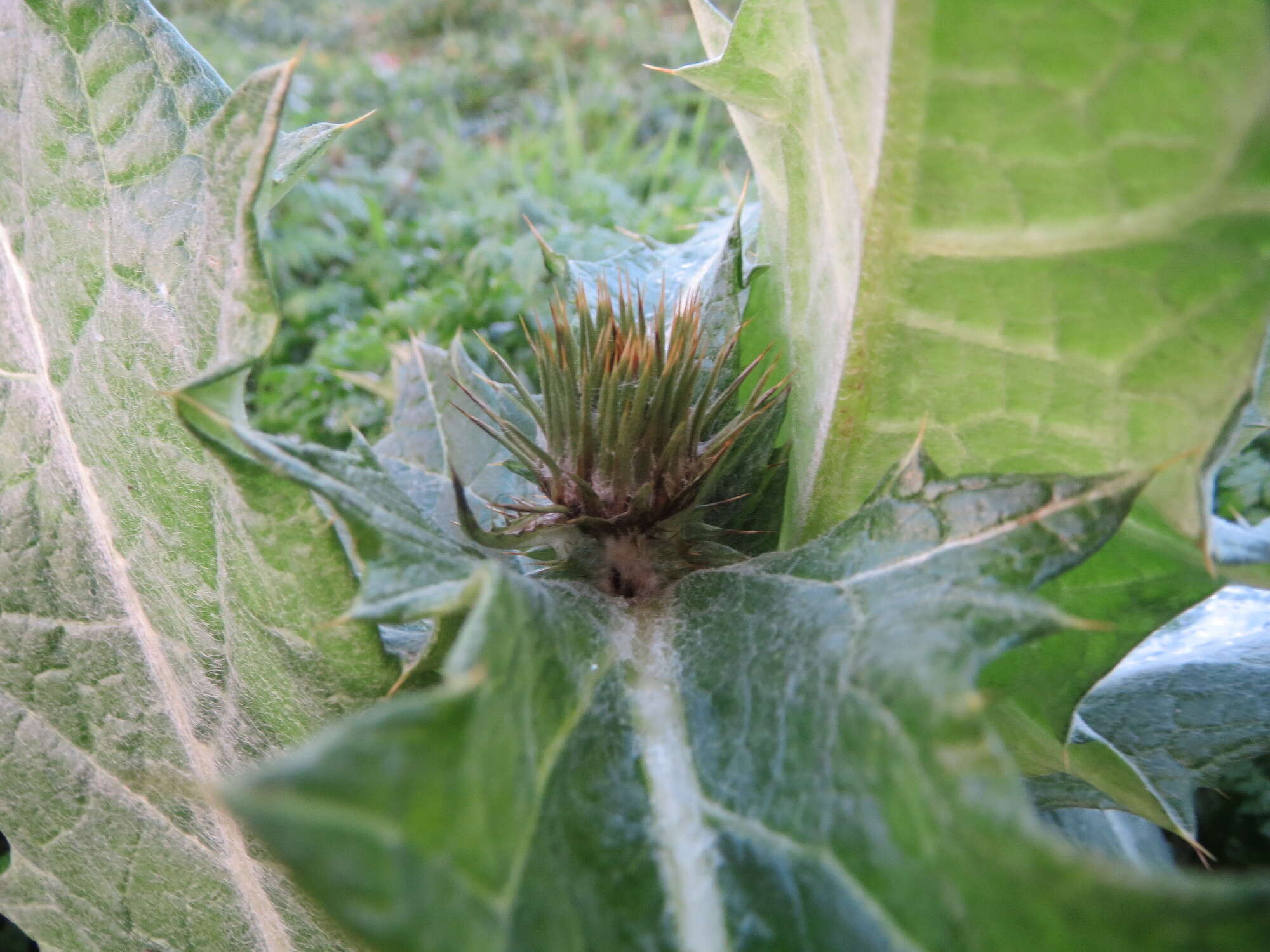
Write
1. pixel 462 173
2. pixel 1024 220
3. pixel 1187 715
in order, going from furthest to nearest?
pixel 462 173
pixel 1187 715
pixel 1024 220

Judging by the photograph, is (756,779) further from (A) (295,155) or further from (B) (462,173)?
(B) (462,173)

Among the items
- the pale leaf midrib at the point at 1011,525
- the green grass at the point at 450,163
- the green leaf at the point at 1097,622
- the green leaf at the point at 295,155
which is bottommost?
the green leaf at the point at 1097,622

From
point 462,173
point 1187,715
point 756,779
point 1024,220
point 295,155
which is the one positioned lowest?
point 1187,715

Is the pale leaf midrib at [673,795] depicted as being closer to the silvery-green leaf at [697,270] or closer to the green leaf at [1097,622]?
the green leaf at [1097,622]

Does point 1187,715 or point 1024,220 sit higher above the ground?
point 1024,220

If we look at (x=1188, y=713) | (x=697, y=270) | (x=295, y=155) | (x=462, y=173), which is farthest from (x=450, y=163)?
(x=1188, y=713)

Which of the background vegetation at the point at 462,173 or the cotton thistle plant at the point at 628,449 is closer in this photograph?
the cotton thistle plant at the point at 628,449

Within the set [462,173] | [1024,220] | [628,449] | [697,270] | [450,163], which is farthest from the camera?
[450,163]

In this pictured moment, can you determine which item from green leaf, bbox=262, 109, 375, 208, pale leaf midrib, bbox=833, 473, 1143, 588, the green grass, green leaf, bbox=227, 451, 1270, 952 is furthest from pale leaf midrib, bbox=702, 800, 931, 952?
the green grass

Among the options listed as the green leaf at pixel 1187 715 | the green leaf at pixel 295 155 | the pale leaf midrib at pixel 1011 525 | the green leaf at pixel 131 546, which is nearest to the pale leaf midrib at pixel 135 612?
the green leaf at pixel 131 546
